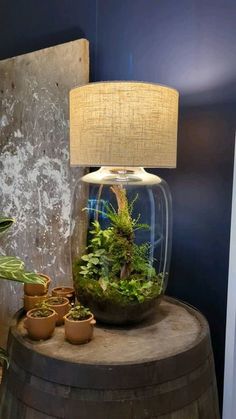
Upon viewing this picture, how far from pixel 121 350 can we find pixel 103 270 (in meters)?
0.28

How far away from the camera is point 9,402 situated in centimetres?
98

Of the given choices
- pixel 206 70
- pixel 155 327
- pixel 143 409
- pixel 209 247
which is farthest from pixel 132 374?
pixel 206 70

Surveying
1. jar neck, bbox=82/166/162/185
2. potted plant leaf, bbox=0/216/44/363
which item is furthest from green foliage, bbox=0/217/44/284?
jar neck, bbox=82/166/162/185

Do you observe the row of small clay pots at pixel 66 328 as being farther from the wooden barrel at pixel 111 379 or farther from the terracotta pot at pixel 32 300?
the terracotta pot at pixel 32 300

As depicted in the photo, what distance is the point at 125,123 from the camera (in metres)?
1.02

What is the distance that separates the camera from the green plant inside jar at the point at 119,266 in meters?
1.14

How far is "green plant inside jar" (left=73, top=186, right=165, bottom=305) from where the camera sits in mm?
1139

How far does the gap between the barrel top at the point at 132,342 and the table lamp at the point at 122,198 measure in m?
0.06

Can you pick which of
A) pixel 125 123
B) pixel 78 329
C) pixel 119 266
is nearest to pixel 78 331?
pixel 78 329

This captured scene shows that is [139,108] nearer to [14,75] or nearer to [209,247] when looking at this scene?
[209,247]

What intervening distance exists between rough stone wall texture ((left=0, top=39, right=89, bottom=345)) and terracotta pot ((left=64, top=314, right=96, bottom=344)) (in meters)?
0.64

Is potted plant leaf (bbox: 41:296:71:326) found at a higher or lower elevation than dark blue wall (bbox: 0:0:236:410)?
lower

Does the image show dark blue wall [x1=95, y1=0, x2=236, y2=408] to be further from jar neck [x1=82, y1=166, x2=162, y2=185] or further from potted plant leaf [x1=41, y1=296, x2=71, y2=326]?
potted plant leaf [x1=41, y1=296, x2=71, y2=326]

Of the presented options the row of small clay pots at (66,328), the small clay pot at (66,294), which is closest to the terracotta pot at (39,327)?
the row of small clay pots at (66,328)
